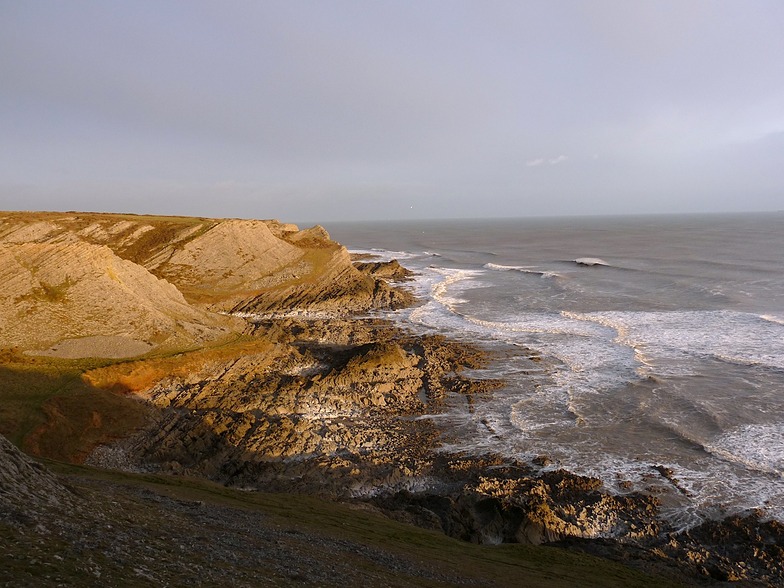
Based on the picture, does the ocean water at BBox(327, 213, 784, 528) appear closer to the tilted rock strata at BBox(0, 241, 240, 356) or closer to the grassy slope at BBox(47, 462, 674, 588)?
the grassy slope at BBox(47, 462, 674, 588)

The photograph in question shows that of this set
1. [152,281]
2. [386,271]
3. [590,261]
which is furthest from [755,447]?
[590,261]

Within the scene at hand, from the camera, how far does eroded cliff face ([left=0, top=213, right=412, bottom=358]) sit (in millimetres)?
30672

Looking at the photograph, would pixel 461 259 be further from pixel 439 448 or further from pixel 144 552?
pixel 144 552

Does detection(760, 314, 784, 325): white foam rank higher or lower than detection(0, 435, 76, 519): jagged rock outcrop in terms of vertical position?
lower

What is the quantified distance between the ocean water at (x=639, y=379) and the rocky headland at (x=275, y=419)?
1.59 meters

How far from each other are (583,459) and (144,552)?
57.0ft

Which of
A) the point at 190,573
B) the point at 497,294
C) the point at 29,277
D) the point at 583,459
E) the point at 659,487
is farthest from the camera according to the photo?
the point at 497,294

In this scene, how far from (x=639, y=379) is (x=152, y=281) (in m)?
32.6

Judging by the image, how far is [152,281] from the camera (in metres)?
37.1

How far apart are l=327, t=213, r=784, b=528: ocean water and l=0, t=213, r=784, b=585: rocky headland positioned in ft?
5.23

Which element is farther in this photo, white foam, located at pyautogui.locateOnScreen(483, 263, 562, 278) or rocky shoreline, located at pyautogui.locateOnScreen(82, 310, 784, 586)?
white foam, located at pyautogui.locateOnScreen(483, 263, 562, 278)

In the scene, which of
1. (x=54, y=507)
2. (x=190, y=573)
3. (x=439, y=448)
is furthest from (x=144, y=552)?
(x=439, y=448)

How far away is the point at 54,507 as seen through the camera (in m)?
10.6

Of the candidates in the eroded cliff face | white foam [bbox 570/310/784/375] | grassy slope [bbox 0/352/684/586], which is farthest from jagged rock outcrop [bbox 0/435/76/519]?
white foam [bbox 570/310/784/375]
